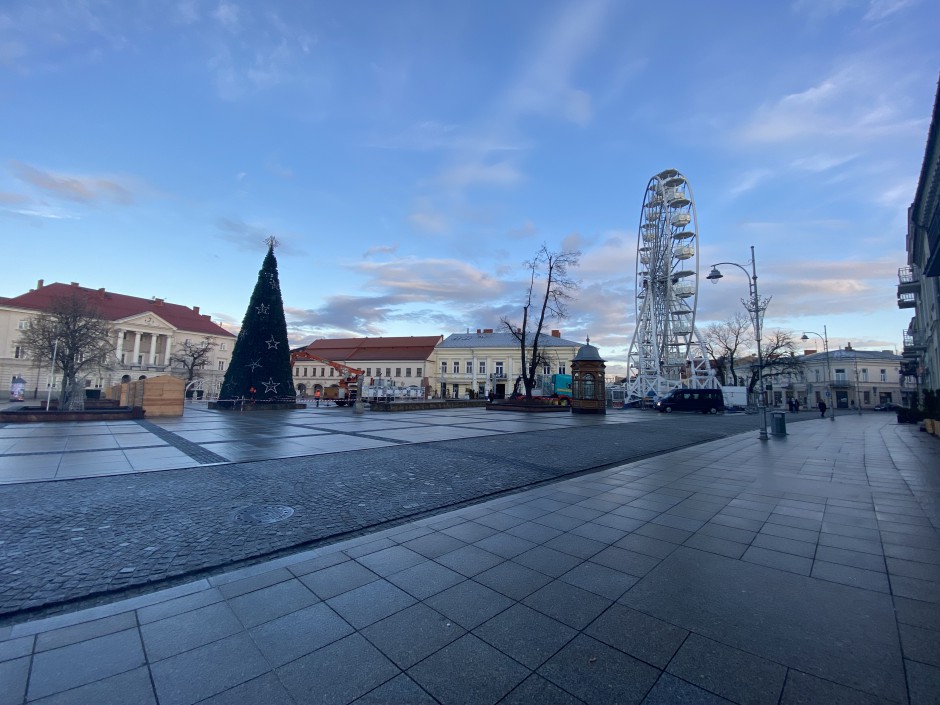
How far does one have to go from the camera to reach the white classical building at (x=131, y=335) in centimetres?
5894

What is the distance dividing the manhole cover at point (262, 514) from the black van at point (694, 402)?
3733cm

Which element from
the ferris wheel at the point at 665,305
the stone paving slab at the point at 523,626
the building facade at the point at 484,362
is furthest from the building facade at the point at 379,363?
the stone paving slab at the point at 523,626

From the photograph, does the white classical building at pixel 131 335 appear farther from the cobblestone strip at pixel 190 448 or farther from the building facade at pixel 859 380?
the building facade at pixel 859 380

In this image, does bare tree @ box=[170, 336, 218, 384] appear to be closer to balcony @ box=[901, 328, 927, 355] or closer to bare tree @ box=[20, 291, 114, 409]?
bare tree @ box=[20, 291, 114, 409]

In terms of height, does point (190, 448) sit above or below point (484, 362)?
below

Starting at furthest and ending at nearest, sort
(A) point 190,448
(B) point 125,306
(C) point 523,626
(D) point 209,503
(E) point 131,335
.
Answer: (B) point 125,306
(E) point 131,335
(A) point 190,448
(D) point 209,503
(C) point 523,626

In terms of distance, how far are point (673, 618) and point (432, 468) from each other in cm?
659

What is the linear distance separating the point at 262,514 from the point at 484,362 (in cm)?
7515

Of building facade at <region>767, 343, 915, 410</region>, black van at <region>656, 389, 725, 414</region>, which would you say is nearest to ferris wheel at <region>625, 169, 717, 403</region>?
black van at <region>656, 389, 725, 414</region>

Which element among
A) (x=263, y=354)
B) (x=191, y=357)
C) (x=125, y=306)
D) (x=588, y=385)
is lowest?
(x=588, y=385)

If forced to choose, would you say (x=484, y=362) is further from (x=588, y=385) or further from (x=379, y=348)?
(x=588, y=385)

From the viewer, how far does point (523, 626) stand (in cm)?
317

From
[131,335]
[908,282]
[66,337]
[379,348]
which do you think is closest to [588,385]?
[908,282]

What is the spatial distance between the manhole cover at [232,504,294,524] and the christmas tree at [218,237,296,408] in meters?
28.7
